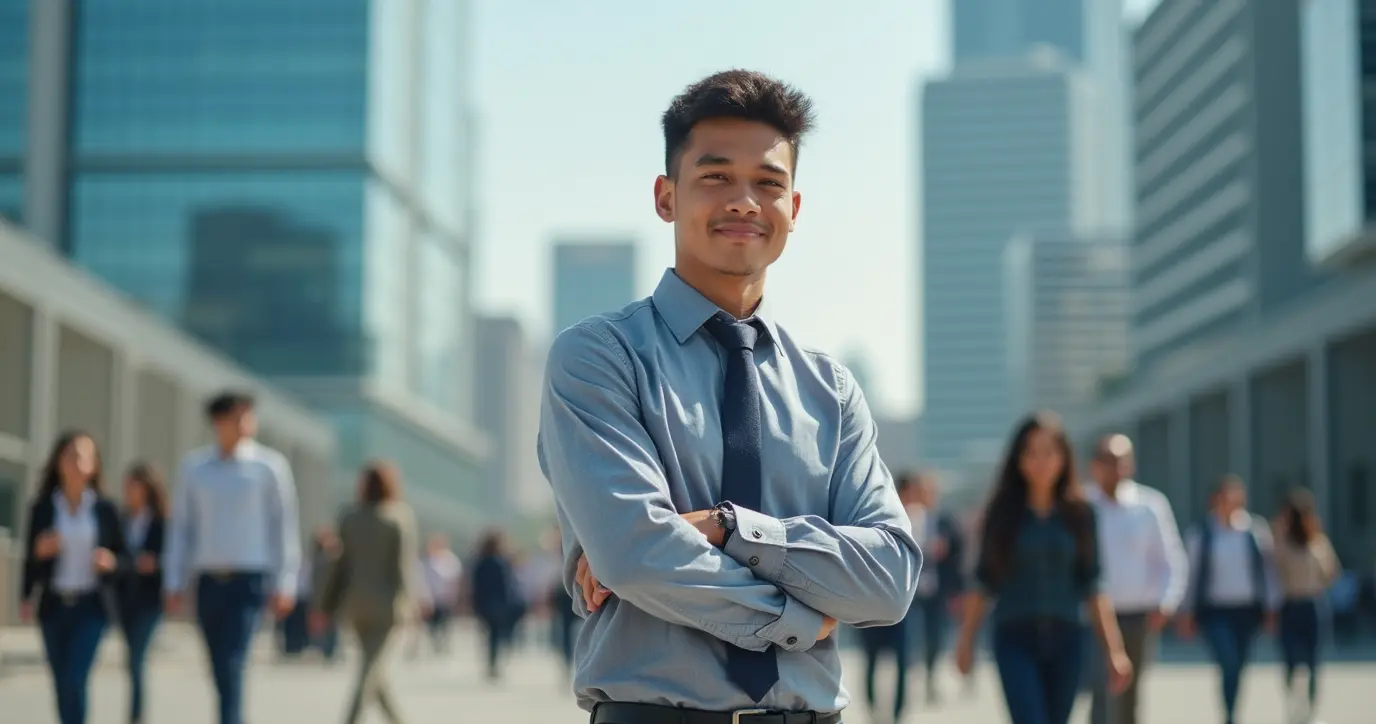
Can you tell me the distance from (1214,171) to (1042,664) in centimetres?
9170

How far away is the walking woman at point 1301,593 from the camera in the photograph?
14938 mm

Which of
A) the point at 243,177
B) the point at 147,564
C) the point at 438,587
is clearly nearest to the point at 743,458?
the point at 147,564

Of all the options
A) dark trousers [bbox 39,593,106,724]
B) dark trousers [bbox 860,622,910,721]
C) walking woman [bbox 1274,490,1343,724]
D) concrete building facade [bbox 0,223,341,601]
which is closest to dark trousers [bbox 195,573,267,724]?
dark trousers [bbox 39,593,106,724]

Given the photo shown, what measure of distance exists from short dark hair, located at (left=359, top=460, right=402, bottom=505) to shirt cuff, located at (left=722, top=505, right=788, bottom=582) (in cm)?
957

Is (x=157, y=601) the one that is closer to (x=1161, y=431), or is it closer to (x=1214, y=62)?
(x=1161, y=431)

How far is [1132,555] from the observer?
35.5 ft

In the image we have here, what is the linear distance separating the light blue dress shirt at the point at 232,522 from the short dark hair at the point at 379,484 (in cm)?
198

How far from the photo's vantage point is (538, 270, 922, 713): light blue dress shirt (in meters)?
3.07

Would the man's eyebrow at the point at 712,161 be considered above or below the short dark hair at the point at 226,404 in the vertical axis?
above

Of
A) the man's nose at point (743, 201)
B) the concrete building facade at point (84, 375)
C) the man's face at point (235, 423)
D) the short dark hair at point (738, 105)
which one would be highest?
the concrete building facade at point (84, 375)

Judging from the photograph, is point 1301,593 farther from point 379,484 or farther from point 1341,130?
point 1341,130

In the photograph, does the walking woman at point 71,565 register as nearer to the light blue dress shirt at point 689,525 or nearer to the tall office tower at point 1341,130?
the light blue dress shirt at point 689,525

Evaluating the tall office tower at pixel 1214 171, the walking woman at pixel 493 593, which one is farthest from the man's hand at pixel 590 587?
the tall office tower at pixel 1214 171

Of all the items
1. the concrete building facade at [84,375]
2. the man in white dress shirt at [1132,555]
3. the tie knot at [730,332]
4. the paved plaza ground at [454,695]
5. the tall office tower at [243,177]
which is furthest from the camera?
the tall office tower at [243,177]
